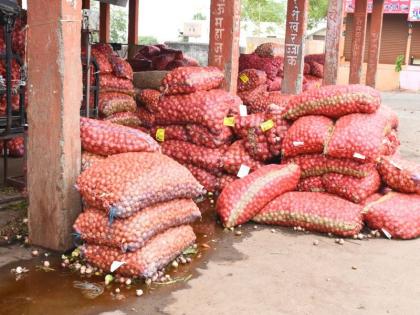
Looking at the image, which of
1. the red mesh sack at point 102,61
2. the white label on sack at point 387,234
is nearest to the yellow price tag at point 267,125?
the white label on sack at point 387,234

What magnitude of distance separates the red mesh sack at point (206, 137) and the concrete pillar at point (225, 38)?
1.17 metres

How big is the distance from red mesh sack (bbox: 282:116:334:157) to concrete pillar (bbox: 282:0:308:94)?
3.26 metres

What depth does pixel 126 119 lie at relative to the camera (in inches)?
328

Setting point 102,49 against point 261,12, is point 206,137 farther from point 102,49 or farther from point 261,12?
point 261,12

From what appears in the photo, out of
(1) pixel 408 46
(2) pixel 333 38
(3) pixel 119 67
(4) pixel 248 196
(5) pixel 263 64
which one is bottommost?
(4) pixel 248 196

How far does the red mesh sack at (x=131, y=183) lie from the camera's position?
3.69 metres

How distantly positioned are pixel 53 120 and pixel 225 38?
373 cm

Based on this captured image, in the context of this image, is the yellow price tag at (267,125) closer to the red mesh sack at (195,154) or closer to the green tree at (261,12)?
the red mesh sack at (195,154)

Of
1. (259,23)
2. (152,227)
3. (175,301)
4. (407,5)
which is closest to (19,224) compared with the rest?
(152,227)

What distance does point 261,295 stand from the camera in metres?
3.66

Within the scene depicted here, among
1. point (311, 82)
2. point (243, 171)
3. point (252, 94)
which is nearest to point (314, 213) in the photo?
point (243, 171)

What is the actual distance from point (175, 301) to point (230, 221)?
5.39 feet

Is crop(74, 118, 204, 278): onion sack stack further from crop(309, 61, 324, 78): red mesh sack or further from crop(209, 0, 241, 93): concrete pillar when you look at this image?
crop(309, 61, 324, 78): red mesh sack

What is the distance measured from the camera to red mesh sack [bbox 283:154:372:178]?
204 inches
